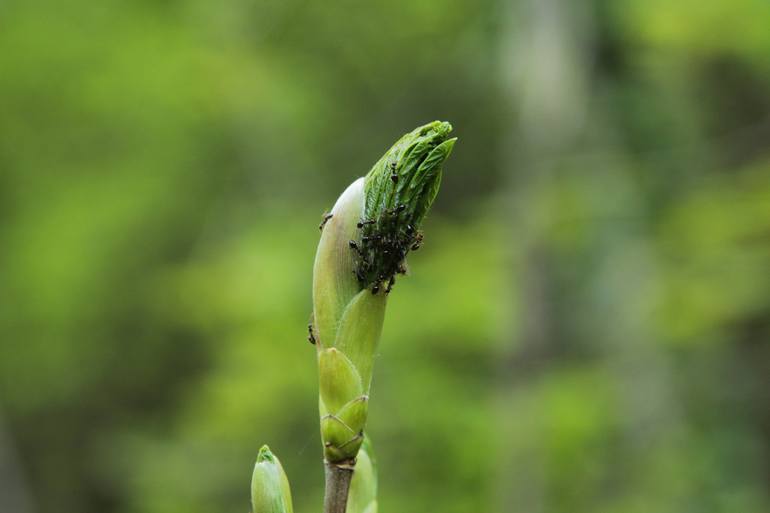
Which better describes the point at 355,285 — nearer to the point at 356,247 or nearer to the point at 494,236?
the point at 356,247

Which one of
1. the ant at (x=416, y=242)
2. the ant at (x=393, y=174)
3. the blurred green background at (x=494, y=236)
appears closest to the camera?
the ant at (x=393, y=174)

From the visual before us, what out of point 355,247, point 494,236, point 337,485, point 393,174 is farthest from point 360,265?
point 494,236

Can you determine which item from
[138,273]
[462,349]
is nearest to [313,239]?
[462,349]

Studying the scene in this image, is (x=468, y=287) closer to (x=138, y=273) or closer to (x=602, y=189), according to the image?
(x=602, y=189)

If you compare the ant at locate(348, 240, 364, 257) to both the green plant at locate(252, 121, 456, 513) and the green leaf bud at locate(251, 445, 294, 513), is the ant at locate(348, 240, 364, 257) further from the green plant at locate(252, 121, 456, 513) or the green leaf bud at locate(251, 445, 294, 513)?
the green leaf bud at locate(251, 445, 294, 513)

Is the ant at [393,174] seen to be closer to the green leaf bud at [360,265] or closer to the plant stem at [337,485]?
the green leaf bud at [360,265]

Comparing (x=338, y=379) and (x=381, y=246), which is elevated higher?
(x=381, y=246)

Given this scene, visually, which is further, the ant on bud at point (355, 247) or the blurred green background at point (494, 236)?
the blurred green background at point (494, 236)

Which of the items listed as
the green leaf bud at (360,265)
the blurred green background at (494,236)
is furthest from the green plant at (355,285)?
the blurred green background at (494,236)
